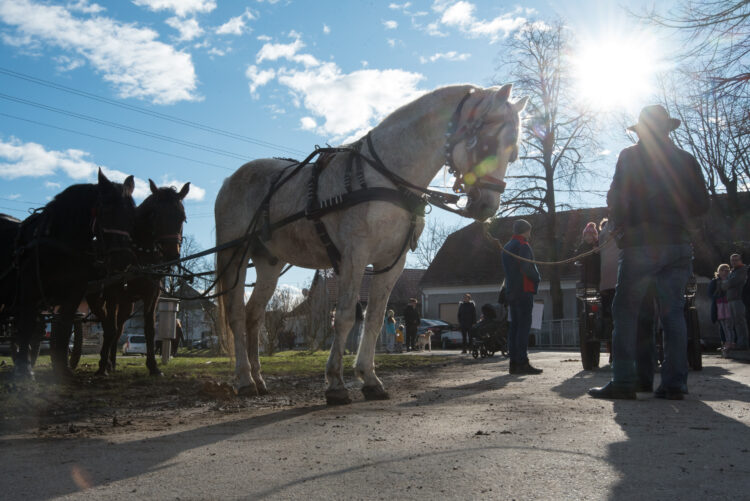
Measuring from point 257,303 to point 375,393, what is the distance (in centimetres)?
193

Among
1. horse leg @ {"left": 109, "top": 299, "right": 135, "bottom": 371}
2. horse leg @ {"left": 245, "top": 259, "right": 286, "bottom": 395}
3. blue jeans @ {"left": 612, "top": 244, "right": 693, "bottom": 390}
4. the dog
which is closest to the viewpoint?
blue jeans @ {"left": 612, "top": 244, "right": 693, "bottom": 390}

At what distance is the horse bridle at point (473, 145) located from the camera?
5.43 meters

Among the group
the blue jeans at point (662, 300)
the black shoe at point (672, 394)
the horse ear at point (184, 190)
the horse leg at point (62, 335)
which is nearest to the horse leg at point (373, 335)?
the blue jeans at point (662, 300)

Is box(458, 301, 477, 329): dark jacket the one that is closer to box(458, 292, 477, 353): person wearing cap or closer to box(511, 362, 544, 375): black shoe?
box(458, 292, 477, 353): person wearing cap

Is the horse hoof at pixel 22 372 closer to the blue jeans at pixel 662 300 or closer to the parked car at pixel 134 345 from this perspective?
the blue jeans at pixel 662 300

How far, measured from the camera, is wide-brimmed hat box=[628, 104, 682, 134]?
576 centimetres

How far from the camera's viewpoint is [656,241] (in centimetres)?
552

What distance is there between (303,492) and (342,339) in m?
3.05

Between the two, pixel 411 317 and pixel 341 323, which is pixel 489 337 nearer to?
pixel 411 317

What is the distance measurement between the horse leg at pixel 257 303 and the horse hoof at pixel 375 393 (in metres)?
1.48

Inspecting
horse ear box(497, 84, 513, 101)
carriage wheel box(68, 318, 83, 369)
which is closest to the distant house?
carriage wheel box(68, 318, 83, 369)

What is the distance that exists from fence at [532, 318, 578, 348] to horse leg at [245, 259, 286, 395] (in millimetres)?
23884

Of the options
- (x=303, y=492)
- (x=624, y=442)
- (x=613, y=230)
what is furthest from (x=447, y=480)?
(x=613, y=230)

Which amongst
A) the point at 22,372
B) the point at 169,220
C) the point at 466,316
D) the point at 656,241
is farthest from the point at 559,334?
the point at 22,372
